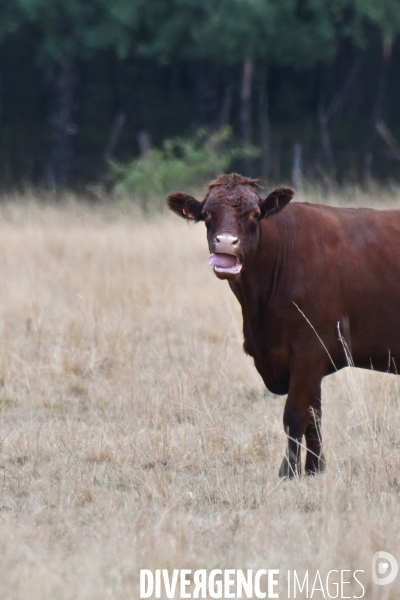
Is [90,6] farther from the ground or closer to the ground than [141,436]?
farther from the ground

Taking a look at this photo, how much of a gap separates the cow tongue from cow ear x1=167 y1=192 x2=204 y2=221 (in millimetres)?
437

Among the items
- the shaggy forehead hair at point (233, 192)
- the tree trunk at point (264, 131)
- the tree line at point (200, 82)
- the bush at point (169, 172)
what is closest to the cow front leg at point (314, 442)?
the shaggy forehead hair at point (233, 192)

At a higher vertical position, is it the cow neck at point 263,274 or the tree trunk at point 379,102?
the cow neck at point 263,274

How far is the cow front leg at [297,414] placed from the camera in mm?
5301

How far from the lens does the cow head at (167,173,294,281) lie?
493 centimetres

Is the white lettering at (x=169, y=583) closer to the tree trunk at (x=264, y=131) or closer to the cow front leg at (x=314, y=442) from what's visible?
the cow front leg at (x=314, y=442)

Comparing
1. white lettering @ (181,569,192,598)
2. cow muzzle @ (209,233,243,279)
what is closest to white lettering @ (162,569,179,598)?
white lettering @ (181,569,192,598)

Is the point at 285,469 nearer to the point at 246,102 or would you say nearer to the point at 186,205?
the point at 186,205

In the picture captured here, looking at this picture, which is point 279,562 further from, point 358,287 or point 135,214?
point 135,214

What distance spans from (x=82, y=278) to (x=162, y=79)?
1885 centimetres

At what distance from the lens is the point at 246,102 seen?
2172 cm

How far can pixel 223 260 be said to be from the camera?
4.92 m

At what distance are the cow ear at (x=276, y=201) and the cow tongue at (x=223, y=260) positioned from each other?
410mm

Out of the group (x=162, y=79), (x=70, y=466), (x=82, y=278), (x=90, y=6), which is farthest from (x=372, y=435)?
(x=162, y=79)
